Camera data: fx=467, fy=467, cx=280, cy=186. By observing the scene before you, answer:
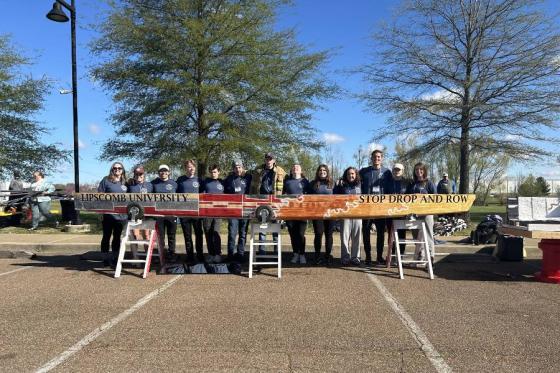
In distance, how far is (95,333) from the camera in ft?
Answer: 14.8

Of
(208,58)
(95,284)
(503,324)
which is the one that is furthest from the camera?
(208,58)

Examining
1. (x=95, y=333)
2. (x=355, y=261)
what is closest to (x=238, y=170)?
(x=355, y=261)

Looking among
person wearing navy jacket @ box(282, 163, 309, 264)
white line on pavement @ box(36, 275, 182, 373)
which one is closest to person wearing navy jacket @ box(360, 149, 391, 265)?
person wearing navy jacket @ box(282, 163, 309, 264)

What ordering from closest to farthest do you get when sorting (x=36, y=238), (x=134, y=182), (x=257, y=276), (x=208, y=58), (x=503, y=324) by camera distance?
(x=503, y=324) < (x=257, y=276) < (x=134, y=182) < (x=36, y=238) < (x=208, y=58)

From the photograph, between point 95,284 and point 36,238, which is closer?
point 95,284

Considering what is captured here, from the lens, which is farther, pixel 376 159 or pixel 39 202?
pixel 39 202

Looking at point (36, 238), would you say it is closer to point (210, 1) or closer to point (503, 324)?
point (210, 1)

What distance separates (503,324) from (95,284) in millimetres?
5358

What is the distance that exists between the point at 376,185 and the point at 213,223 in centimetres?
296

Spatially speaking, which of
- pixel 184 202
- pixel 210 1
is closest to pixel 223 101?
pixel 210 1

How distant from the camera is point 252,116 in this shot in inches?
547

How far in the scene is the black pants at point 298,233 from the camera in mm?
8352

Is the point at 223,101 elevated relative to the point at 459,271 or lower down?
elevated

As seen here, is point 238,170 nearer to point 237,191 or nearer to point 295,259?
point 237,191
